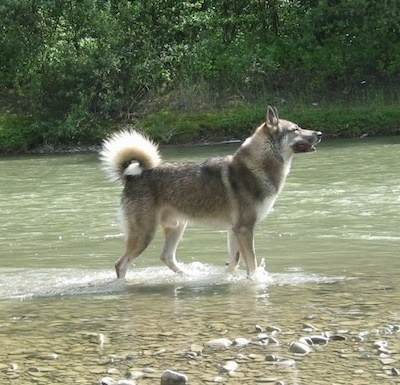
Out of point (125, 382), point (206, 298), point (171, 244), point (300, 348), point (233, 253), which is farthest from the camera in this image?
point (171, 244)

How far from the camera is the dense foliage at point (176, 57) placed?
3075cm

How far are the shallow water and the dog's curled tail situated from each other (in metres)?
1.08

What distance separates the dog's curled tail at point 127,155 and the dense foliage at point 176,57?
20352 millimetres

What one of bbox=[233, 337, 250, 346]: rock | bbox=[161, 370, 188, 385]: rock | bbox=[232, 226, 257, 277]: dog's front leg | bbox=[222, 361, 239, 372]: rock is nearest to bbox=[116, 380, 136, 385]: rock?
bbox=[161, 370, 188, 385]: rock

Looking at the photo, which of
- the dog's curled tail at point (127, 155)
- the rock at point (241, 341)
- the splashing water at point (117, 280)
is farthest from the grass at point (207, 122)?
the rock at point (241, 341)

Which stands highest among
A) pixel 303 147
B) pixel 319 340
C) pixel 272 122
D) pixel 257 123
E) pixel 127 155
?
pixel 272 122

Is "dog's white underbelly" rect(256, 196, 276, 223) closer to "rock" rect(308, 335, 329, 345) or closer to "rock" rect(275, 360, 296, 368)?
"rock" rect(308, 335, 329, 345)

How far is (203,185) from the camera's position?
9227 mm

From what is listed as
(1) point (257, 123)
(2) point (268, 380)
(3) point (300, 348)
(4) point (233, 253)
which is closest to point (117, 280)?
(4) point (233, 253)

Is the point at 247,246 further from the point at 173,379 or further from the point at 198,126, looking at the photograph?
the point at 198,126

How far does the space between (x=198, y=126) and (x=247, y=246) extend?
19.6 metres

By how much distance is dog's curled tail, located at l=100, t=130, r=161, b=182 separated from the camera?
30.3 feet

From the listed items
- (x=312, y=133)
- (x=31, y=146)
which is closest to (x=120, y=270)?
(x=312, y=133)

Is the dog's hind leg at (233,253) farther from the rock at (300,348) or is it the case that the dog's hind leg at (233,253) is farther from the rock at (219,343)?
the rock at (300,348)
